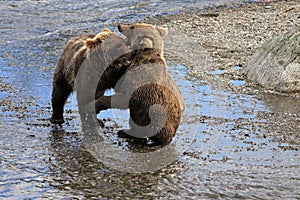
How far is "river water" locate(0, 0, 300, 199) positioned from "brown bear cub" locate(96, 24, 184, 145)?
0.24 meters

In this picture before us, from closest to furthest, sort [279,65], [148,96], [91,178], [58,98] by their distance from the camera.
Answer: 1. [91,178]
2. [148,96]
3. [58,98]
4. [279,65]

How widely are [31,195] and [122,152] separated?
4.40 ft

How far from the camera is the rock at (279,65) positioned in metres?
7.66

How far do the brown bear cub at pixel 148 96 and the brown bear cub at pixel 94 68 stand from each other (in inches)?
4.3

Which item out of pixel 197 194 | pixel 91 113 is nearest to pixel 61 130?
pixel 91 113

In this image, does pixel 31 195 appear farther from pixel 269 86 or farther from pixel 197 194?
pixel 269 86

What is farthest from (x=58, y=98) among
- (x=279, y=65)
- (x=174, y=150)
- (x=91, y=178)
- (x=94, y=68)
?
(x=279, y=65)

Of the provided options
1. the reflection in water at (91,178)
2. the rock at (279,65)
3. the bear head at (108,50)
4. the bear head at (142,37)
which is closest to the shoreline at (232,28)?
the rock at (279,65)

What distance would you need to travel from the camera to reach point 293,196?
4328mm

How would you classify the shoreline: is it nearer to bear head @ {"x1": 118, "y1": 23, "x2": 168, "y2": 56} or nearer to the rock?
the rock

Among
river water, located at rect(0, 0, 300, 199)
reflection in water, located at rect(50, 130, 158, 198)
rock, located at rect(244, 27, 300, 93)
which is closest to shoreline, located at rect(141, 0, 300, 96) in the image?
rock, located at rect(244, 27, 300, 93)

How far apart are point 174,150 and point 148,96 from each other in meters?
0.60

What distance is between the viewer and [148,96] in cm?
547

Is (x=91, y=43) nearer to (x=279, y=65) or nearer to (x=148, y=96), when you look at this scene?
(x=148, y=96)
